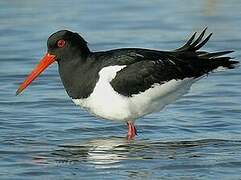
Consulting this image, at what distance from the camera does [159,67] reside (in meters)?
10.9

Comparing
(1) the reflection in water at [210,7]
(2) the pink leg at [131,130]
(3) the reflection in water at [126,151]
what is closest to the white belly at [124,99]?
(2) the pink leg at [131,130]

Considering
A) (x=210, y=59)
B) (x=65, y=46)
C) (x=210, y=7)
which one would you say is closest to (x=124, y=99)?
(x=65, y=46)

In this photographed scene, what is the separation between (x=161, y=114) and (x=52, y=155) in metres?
1.97

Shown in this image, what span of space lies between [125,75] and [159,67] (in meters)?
0.41

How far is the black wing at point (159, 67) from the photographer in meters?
10.7

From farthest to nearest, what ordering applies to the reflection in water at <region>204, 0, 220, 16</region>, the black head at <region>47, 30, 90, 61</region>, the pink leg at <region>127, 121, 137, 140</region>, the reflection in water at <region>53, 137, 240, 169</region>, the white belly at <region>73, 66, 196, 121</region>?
the reflection in water at <region>204, 0, 220, 16</region> < the pink leg at <region>127, 121, 137, 140</region> < the black head at <region>47, 30, 90, 61</region> < the white belly at <region>73, 66, 196, 121</region> < the reflection in water at <region>53, 137, 240, 169</region>

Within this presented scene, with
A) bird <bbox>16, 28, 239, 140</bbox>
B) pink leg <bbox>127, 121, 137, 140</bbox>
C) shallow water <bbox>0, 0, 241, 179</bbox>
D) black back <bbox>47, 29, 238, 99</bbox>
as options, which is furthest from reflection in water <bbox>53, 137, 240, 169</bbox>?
black back <bbox>47, 29, 238, 99</bbox>

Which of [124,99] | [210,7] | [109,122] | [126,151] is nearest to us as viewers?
[126,151]

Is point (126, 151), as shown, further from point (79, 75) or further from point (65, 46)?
point (65, 46)

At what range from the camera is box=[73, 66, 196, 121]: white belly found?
34.4 ft

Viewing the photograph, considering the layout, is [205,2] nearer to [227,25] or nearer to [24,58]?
[227,25]

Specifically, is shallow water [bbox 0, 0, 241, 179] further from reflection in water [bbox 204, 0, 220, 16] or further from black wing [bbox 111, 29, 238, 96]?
black wing [bbox 111, 29, 238, 96]

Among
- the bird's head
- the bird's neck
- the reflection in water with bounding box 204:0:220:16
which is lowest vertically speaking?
the reflection in water with bounding box 204:0:220:16

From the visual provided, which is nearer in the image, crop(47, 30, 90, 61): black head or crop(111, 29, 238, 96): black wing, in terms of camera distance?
crop(111, 29, 238, 96): black wing
